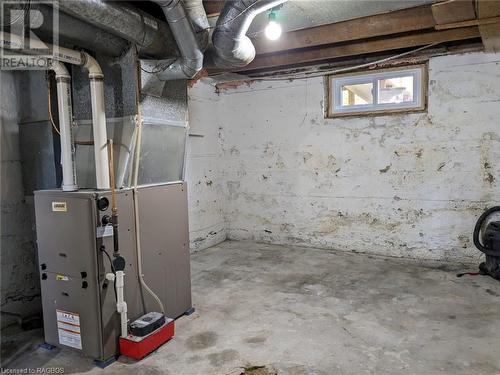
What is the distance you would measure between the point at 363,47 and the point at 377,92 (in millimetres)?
742

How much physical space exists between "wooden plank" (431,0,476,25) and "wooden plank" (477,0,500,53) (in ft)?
0.17

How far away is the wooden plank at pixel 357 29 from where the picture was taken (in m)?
2.81

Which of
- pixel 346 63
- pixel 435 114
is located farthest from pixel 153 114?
pixel 435 114

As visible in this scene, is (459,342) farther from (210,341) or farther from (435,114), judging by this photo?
(435,114)

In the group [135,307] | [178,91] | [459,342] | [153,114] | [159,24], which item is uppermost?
[159,24]

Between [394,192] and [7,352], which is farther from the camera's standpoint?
[394,192]

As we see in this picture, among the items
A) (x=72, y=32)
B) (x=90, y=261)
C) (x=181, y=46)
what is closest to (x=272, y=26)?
(x=181, y=46)

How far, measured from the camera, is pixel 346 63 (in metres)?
4.20

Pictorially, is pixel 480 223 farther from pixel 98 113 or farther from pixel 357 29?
pixel 98 113

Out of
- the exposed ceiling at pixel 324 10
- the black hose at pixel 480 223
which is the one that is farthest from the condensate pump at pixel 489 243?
the exposed ceiling at pixel 324 10

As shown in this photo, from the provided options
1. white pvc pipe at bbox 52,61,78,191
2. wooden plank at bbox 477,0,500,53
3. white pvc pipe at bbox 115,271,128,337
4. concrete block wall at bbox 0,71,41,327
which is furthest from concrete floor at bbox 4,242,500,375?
wooden plank at bbox 477,0,500,53

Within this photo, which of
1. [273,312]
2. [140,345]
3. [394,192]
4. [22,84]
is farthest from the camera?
[394,192]

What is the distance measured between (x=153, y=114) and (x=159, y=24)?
0.56 metres

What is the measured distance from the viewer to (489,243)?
3.35 meters
